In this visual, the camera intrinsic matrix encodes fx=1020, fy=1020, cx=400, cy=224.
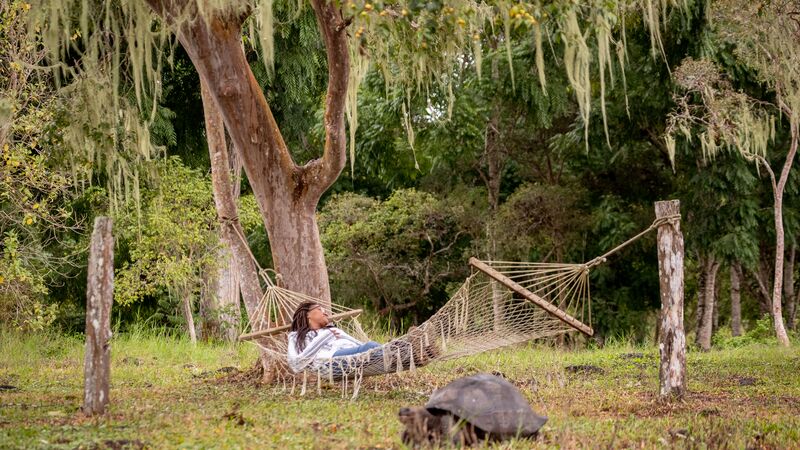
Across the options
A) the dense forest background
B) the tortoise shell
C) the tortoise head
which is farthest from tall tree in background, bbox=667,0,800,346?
the tortoise head

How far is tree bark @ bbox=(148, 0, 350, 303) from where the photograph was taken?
7.25 metres

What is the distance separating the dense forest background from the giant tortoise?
605 cm

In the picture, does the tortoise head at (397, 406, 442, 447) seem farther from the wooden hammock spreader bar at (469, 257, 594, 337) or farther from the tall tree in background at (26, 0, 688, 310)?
the tall tree in background at (26, 0, 688, 310)

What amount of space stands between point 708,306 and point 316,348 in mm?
9239

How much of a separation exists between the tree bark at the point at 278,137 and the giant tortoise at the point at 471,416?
124 inches

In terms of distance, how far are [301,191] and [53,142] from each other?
2040 millimetres

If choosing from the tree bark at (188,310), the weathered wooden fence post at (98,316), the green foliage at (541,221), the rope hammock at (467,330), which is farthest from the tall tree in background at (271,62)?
the green foliage at (541,221)

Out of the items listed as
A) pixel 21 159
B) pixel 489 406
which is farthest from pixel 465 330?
pixel 21 159

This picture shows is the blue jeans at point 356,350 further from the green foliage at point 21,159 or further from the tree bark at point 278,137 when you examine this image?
the green foliage at point 21,159

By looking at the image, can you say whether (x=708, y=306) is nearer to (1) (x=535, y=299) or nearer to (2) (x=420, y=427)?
(1) (x=535, y=299)

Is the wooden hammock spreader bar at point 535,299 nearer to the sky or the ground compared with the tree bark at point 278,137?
nearer to the ground

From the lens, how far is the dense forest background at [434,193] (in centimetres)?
1143

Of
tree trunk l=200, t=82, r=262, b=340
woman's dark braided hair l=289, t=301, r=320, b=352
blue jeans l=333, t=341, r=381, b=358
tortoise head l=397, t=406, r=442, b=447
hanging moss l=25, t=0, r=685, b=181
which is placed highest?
hanging moss l=25, t=0, r=685, b=181

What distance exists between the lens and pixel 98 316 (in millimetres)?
5457
